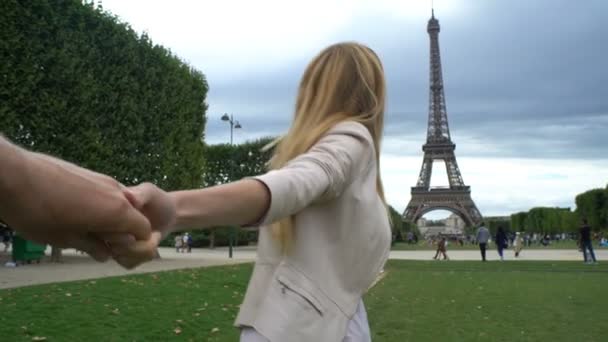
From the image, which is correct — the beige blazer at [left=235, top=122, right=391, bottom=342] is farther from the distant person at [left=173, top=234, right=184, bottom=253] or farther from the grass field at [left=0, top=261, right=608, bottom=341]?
the distant person at [left=173, top=234, right=184, bottom=253]

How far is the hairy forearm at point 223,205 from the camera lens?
120 cm

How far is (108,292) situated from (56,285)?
5.45 ft

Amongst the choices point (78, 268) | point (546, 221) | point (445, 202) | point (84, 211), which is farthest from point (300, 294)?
point (546, 221)

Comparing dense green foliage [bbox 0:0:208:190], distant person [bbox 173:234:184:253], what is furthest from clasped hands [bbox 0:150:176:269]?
distant person [bbox 173:234:184:253]

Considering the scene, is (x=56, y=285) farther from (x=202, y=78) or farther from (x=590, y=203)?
(x=590, y=203)

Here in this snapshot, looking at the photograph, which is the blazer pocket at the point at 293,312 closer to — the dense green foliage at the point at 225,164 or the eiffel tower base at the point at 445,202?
the dense green foliage at the point at 225,164

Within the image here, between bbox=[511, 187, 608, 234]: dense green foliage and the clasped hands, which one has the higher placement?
bbox=[511, 187, 608, 234]: dense green foliage

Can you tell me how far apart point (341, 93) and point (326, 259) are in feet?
1.84

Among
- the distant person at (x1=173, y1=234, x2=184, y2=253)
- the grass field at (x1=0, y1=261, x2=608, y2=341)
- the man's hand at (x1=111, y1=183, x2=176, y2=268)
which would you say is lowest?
the grass field at (x1=0, y1=261, x2=608, y2=341)

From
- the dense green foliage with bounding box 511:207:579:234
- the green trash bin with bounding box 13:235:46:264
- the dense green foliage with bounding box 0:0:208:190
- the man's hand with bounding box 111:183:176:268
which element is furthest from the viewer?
the dense green foliage with bounding box 511:207:579:234

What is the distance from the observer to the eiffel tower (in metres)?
79.7

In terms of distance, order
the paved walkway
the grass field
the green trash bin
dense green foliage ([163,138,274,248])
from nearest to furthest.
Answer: the grass field, the paved walkway, the green trash bin, dense green foliage ([163,138,274,248])

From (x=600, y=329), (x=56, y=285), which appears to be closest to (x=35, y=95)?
(x=56, y=285)

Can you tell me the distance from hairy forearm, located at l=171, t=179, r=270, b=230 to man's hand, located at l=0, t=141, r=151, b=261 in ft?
0.52
